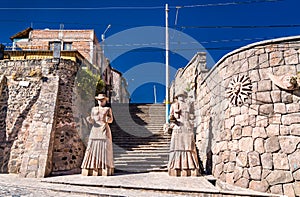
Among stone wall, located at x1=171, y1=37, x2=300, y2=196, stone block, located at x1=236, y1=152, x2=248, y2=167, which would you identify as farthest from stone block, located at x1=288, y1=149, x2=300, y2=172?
stone block, located at x1=236, y1=152, x2=248, y2=167

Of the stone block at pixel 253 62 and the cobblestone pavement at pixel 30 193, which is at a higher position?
the stone block at pixel 253 62

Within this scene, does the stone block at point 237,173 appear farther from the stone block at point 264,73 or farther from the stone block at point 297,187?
the stone block at point 264,73

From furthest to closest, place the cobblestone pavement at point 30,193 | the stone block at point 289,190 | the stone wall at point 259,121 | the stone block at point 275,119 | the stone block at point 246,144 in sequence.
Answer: the stone block at point 246,144
the stone block at point 275,119
the stone wall at point 259,121
the stone block at point 289,190
the cobblestone pavement at point 30,193

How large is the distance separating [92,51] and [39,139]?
11.5 m

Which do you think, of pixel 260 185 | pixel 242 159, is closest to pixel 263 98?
pixel 242 159

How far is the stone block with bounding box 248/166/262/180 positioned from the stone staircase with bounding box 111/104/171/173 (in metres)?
2.93

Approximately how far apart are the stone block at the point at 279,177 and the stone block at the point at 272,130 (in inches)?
28.4

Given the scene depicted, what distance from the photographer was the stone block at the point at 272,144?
4832 millimetres

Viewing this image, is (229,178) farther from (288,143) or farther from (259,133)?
(288,143)

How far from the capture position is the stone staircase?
7.69m

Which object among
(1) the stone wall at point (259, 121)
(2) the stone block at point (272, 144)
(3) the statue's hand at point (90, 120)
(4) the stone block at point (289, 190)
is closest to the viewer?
(4) the stone block at point (289, 190)

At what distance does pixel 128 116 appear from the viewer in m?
11.4

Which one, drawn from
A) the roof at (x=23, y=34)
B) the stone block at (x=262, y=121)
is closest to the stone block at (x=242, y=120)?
the stone block at (x=262, y=121)

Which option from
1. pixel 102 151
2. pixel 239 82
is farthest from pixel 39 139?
pixel 239 82
